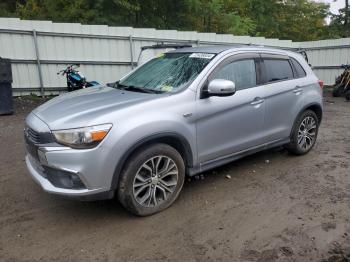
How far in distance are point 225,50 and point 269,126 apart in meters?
1.24

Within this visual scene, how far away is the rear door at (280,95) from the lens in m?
4.89

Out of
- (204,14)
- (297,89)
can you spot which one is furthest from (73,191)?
(204,14)

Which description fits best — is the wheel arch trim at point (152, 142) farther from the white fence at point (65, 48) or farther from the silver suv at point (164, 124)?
the white fence at point (65, 48)

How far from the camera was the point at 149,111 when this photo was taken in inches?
143

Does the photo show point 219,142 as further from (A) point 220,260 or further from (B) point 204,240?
(A) point 220,260

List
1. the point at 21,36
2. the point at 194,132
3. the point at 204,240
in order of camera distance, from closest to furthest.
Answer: the point at 204,240 → the point at 194,132 → the point at 21,36

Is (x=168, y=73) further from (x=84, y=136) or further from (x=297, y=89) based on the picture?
(x=297, y=89)

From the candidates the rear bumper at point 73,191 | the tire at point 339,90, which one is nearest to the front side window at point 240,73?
the rear bumper at point 73,191

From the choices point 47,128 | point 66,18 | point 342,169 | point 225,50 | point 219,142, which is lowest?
point 342,169

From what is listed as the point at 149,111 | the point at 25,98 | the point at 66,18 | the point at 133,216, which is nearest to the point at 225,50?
the point at 149,111

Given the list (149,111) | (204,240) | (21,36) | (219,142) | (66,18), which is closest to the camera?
(204,240)

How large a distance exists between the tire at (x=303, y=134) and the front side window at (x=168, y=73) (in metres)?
1.97

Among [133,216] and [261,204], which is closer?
[133,216]

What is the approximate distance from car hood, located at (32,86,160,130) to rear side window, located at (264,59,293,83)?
196 cm
